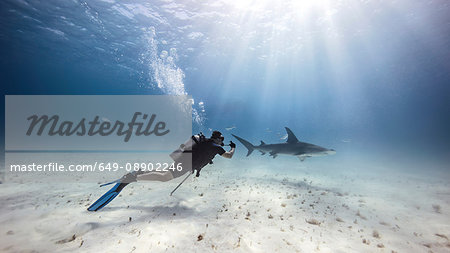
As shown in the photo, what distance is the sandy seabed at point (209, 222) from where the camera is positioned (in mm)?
3299

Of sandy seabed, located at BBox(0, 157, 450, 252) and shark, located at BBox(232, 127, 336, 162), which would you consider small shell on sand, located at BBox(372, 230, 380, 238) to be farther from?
shark, located at BBox(232, 127, 336, 162)

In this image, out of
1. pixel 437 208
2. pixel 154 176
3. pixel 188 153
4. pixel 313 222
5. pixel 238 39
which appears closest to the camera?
pixel 313 222

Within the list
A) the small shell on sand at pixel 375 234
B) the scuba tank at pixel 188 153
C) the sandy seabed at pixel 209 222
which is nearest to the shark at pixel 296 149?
the sandy seabed at pixel 209 222

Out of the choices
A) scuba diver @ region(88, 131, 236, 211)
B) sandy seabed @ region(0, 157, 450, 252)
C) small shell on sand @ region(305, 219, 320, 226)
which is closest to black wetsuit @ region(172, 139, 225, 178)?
scuba diver @ region(88, 131, 236, 211)

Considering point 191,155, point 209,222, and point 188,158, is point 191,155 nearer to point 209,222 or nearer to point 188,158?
point 188,158

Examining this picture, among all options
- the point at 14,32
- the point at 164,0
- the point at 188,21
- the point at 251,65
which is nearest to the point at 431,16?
the point at 251,65

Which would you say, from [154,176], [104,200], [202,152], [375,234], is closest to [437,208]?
[375,234]

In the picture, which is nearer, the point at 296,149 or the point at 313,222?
the point at 313,222

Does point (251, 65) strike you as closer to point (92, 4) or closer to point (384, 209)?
point (92, 4)

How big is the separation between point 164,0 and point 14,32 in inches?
973

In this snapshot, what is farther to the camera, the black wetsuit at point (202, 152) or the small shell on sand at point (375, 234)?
the black wetsuit at point (202, 152)

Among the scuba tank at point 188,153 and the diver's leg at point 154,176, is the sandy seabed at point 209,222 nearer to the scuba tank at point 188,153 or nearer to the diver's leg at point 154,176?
the diver's leg at point 154,176

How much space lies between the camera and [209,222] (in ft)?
14.3

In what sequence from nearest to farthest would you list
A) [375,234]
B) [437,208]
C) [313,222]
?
[375,234], [313,222], [437,208]
